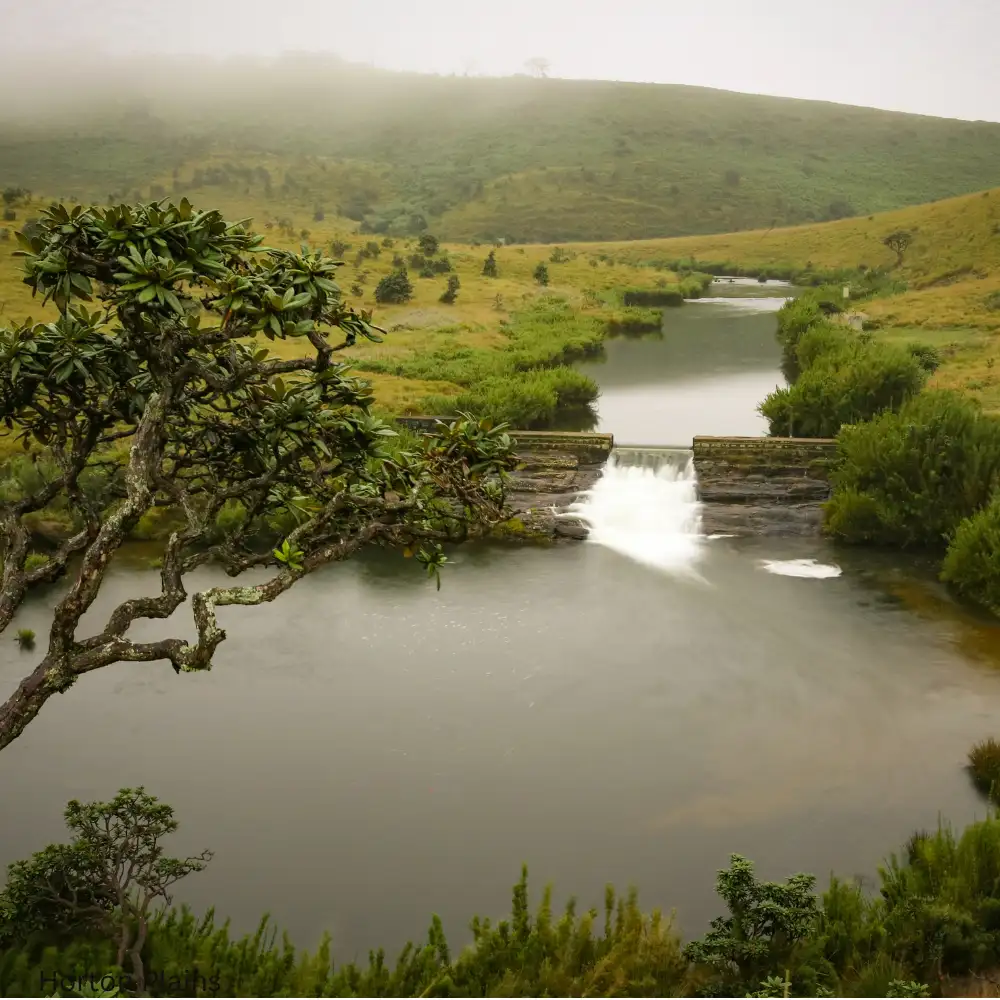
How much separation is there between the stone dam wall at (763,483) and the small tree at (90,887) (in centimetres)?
1736

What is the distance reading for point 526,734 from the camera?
15.0m

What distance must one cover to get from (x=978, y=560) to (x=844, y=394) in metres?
10.6

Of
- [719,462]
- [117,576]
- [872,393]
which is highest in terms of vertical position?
[872,393]

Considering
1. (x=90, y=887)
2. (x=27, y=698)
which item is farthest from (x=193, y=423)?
(x=90, y=887)

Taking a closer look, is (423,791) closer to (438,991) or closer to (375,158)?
(438,991)

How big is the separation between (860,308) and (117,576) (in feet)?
145

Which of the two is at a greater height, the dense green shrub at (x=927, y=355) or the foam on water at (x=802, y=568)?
the dense green shrub at (x=927, y=355)

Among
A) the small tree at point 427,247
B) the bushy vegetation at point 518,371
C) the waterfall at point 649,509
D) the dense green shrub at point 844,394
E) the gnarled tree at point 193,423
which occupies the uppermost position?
the small tree at point 427,247

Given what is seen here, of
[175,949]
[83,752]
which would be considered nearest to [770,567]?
Result: [83,752]

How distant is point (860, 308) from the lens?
2104 inches

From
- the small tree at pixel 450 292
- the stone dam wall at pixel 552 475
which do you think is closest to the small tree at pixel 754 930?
the stone dam wall at pixel 552 475

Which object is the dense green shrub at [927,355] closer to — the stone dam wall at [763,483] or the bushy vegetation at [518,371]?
the stone dam wall at [763,483]

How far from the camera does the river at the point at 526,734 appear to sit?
12102 millimetres

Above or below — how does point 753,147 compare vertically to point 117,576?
above
